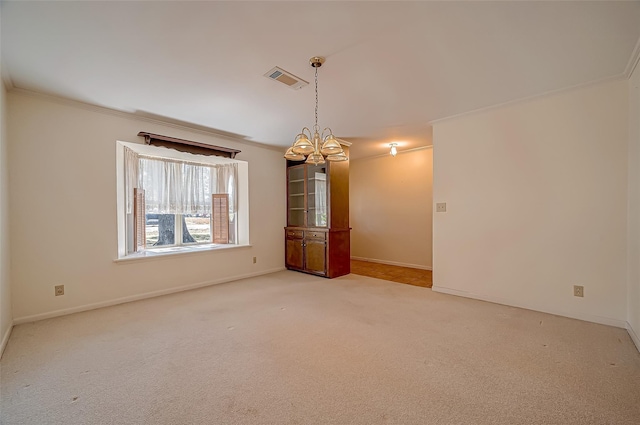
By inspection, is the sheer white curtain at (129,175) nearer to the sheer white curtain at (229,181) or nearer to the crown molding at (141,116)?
the crown molding at (141,116)

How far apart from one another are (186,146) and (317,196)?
2.26m

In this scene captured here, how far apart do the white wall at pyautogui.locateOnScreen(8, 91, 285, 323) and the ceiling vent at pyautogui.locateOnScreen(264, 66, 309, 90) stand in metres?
2.20

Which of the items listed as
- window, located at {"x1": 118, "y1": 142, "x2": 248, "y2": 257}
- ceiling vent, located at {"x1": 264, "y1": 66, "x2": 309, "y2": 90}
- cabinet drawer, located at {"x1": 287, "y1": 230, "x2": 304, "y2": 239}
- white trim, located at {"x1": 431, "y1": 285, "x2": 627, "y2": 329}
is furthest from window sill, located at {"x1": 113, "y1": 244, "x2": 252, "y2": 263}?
white trim, located at {"x1": 431, "y1": 285, "x2": 627, "y2": 329}

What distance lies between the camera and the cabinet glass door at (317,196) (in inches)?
192

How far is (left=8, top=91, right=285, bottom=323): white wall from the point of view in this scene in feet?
9.32

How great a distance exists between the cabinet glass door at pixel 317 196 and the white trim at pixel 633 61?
3637mm

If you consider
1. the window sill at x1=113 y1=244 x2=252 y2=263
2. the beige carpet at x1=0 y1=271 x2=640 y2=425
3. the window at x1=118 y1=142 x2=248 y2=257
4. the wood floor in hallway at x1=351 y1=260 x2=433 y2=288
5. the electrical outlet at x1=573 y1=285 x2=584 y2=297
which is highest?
the window at x1=118 y1=142 x2=248 y2=257

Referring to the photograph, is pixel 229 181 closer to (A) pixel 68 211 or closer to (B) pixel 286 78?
(A) pixel 68 211

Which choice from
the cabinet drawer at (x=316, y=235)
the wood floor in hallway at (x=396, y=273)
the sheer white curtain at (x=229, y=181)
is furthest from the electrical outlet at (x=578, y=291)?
the sheer white curtain at (x=229, y=181)

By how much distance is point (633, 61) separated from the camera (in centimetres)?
233

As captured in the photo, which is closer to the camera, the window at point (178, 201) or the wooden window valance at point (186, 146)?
the wooden window valance at point (186, 146)

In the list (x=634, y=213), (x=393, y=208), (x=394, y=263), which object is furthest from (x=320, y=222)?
(x=634, y=213)

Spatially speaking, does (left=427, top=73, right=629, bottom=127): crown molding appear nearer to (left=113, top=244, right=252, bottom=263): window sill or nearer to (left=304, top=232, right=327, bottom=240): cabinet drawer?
(left=304, top=232, right=327, bottom=240): cabinet drawer

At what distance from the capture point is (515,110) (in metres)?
3.24
